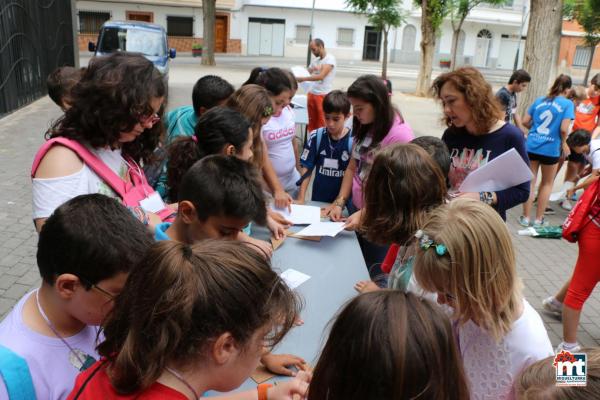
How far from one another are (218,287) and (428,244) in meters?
0.64

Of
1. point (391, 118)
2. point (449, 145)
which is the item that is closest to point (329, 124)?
point (391, 118)

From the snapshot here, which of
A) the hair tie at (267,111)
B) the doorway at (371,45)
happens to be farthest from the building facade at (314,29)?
the hair tie at (267,111)

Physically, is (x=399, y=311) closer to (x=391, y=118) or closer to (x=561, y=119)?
(x=391, y=118)

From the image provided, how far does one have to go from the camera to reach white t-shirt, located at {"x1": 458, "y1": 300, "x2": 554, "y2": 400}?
1.29 m

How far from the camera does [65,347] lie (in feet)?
3.82

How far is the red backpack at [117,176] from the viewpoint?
1651 millimetres

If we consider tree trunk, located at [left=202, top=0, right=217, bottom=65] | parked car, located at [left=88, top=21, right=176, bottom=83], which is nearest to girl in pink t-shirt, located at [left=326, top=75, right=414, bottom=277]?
parked car, located at [left=88, top=21, right=176, bottom=83]

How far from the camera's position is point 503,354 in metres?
1.30

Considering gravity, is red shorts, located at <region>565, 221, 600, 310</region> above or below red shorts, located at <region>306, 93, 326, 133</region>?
below

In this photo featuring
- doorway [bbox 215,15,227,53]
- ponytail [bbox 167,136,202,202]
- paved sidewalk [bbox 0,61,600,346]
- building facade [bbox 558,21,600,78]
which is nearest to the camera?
ponytail [bbox 167,136,202,202]

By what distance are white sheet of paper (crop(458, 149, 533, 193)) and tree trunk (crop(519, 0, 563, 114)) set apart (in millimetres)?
4742

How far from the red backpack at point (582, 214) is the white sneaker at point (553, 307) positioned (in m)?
0.94

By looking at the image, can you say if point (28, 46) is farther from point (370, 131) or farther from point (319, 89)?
point (370, 131)

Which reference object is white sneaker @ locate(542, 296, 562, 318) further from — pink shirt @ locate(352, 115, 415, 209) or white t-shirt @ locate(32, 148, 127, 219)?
white t-shirt @ locate(32, 148, 127, 219)
